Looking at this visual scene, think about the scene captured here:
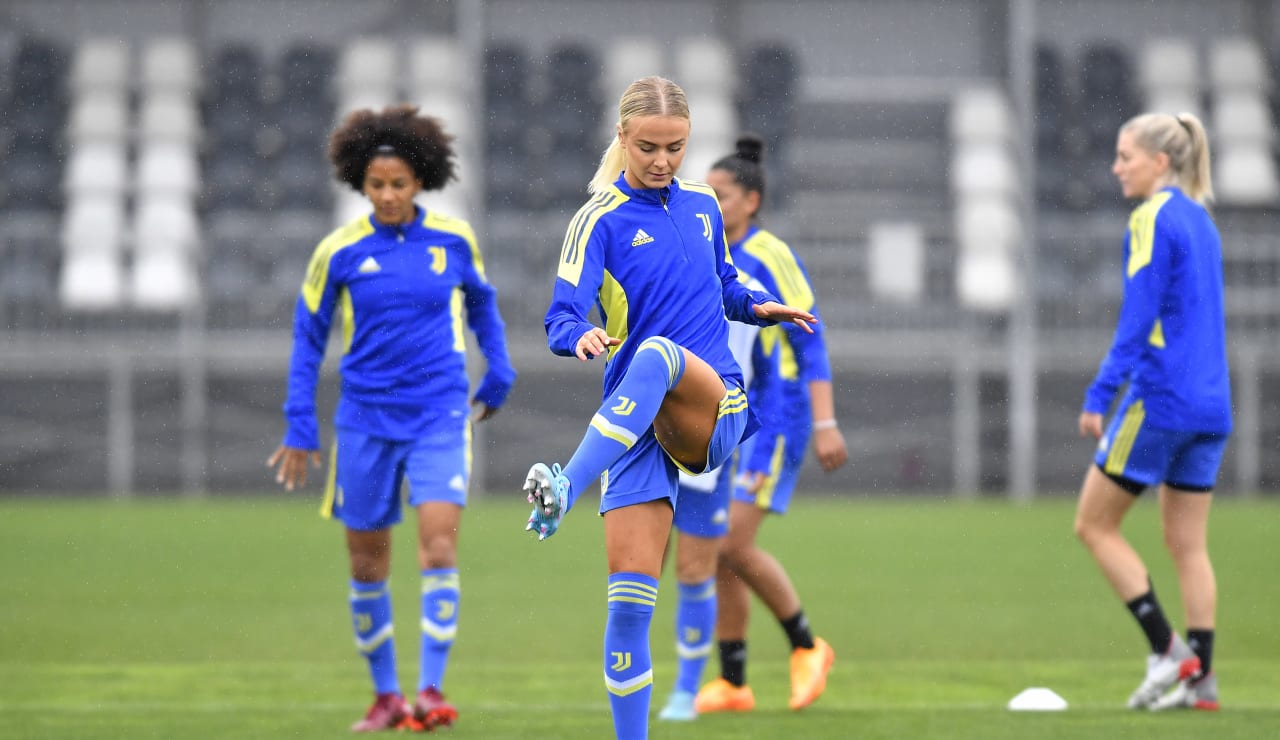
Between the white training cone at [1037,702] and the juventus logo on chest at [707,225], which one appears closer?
the juventus logo on chest at [707,225]

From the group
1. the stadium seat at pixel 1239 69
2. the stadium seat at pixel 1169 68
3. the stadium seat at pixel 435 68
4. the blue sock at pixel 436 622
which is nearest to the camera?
the blue sock at pixel 436 622

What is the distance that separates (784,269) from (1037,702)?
1.79 metres

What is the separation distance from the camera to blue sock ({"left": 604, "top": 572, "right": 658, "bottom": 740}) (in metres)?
4.30

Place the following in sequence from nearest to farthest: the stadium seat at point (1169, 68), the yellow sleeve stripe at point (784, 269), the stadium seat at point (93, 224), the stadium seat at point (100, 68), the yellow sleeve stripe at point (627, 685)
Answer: the yellow sleeve stripe at point (627, 685) → the yellow sleeve stripe at point (784, 269) → the stadium seat at point (93, 224) → the stadium seat at point (1169, 68) → the stadium seat at point (100, 68)

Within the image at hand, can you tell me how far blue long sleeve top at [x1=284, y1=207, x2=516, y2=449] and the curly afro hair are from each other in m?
0.20

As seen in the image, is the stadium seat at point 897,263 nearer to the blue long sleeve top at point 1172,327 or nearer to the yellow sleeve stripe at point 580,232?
the blue long sleeve top at point 1172,327

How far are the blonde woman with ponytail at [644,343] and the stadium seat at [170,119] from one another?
698 inches

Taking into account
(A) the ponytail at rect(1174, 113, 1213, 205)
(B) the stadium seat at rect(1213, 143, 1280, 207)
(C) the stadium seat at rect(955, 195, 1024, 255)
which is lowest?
(A) the ponytail at rect(1174, 113, 1213, 205)

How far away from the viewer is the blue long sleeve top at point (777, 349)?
20.2 ft

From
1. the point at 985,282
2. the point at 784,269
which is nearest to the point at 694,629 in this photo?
the point at 784,269

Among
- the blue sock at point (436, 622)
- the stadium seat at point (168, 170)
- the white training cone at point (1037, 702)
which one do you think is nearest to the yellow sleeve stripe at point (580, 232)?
the blue sock at point (436, 622)

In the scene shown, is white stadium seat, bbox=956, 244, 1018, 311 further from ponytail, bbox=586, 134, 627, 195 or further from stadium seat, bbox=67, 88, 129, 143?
ponytail, bbox=586, 134, 627, 195

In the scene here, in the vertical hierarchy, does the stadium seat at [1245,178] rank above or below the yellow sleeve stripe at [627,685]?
above

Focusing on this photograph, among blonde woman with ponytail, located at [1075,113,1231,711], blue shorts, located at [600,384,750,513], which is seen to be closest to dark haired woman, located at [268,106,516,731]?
blue shorts, located at [600,384,750,513]
